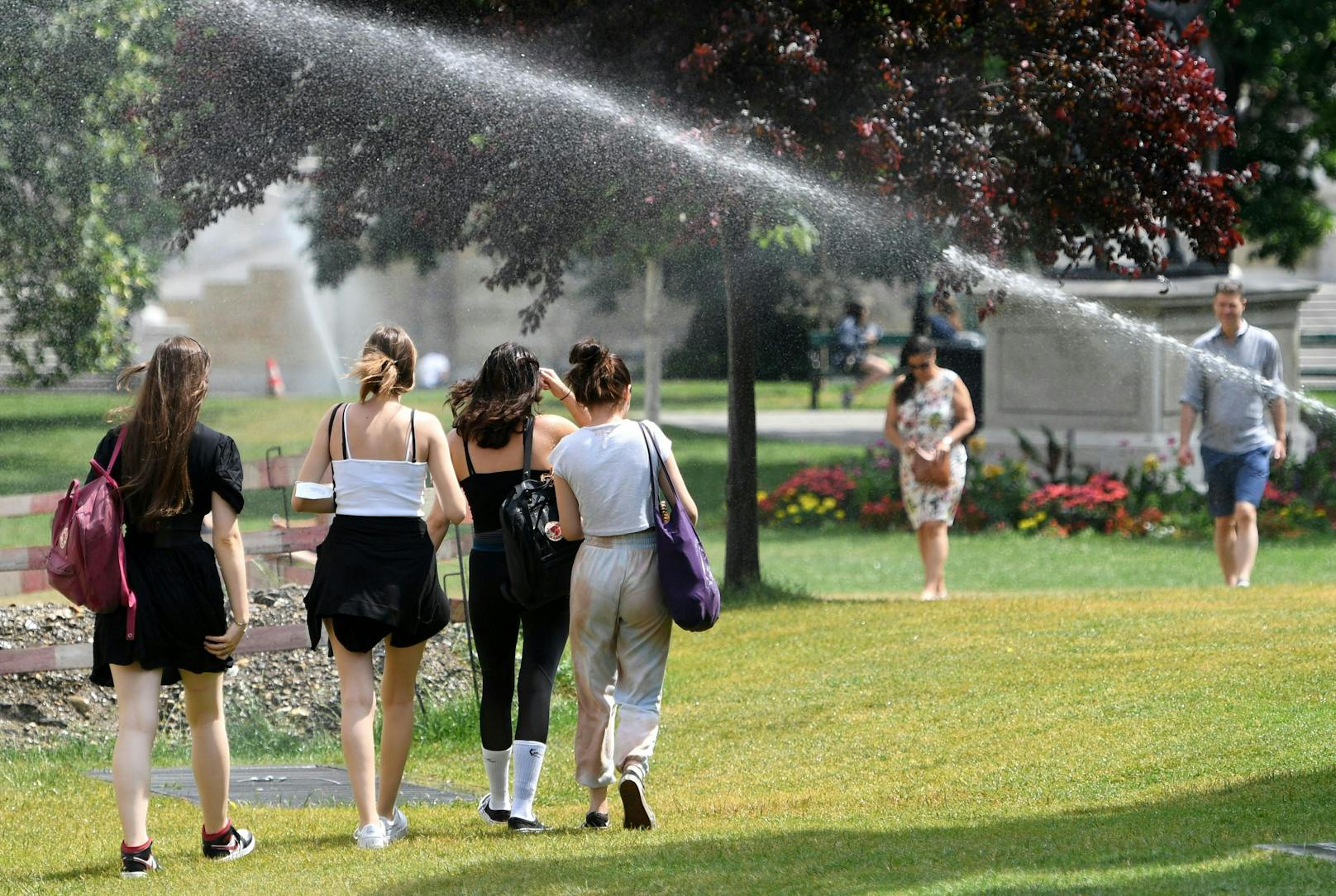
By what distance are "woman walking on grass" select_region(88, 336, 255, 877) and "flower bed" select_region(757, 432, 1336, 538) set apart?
32.0 ft

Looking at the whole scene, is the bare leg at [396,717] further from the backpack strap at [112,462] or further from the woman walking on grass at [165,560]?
the backpack strap at [112,462]

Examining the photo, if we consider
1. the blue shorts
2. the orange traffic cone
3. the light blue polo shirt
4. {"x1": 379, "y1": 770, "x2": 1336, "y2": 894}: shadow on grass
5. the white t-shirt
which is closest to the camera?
{"x1": 379, "y1": 770, "x2": 1336, "y2": 894}: shadow on grass

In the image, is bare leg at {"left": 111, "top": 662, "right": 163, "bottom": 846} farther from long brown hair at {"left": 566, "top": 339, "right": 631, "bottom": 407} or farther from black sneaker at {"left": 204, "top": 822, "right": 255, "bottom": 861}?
long brown hair at {"left": 566, "top": 339, "right": 631, "bottom": 407}

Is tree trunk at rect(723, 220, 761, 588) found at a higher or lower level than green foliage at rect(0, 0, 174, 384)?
lower

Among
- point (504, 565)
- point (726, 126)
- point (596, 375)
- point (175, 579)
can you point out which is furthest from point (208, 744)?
point (726, 126)

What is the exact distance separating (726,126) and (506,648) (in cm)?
423

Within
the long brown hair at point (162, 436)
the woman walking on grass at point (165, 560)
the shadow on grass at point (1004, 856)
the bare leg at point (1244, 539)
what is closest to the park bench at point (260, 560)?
the woman walking on grass at point (165, 560)

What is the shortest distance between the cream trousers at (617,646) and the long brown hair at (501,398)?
1.46ft

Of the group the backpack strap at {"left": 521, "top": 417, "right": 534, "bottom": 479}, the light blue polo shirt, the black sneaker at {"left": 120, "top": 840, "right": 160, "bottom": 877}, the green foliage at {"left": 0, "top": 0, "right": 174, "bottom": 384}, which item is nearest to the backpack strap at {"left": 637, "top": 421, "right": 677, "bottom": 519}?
the backpack strap at {"left": 521, "top": 417, "right": 534, "bottom": 479}

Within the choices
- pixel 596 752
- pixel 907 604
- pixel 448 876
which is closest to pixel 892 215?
pixel 907 604

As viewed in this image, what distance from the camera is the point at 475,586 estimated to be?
5508 millimetres

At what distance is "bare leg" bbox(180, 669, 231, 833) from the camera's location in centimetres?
509

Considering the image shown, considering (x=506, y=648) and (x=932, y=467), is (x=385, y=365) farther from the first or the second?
(x=932, y=467)

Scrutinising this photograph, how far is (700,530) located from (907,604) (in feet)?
23.3
